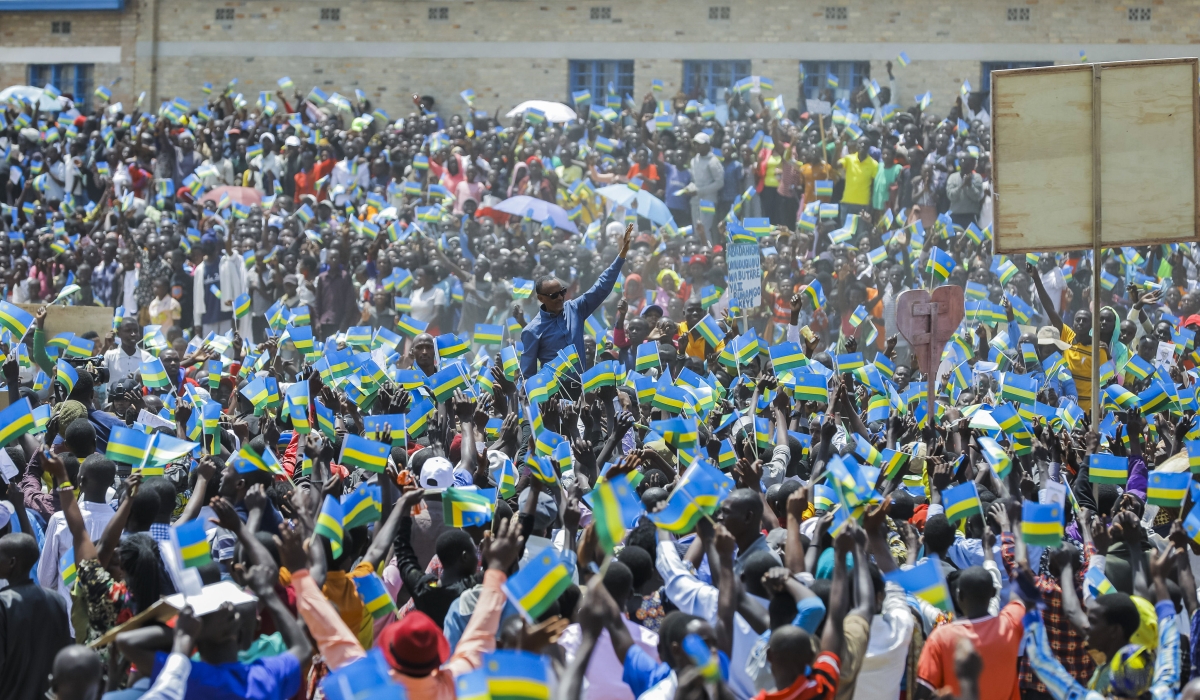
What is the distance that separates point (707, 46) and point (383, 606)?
2422cm

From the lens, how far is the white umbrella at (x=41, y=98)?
26094mm

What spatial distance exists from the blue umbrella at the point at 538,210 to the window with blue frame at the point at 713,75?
1045cm

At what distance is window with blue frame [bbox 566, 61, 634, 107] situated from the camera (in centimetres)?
2836

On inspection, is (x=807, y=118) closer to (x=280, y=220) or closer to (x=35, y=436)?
(x=280, y=220)

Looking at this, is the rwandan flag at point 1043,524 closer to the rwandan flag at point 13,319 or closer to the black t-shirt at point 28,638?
the black t-shirt at point 28,638

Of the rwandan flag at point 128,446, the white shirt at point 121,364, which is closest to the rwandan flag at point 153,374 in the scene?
the white shirt at point 121,364

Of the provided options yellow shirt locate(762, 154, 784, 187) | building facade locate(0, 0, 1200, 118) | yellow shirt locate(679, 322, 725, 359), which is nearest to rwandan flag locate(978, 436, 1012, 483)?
yellow shirt locate(679, 322, 725, 359)

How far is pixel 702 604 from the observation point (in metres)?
4.50

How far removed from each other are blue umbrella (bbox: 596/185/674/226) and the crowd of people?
0.37 feet

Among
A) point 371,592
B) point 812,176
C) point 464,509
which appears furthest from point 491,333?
point 812,176

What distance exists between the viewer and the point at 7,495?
19.2 feet

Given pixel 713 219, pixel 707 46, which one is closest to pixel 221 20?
pixel 707 46

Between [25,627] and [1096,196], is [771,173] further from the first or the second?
[25,627]

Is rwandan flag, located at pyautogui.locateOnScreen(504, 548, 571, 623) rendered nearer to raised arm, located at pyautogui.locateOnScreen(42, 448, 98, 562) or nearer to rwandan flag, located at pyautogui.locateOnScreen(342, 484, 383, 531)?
rwandan flag, located at pyautogui.locateOnScreen(342, 484, 383, 531)
